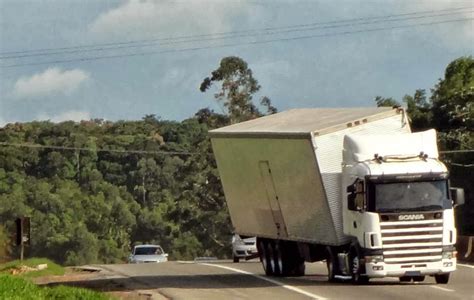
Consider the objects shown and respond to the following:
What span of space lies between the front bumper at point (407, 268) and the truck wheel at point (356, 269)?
526 mm

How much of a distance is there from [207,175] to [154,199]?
28200 mm

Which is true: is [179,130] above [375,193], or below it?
above

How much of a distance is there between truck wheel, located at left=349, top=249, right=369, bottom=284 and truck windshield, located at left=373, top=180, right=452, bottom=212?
1.42 metres

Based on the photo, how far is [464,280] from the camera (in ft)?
98.1

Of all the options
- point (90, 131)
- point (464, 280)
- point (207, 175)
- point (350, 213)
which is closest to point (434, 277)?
point (464, 280)

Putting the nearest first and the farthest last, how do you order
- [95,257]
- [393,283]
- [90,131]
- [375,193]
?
1. [375,193]
2. [393,283]
3. [95,257]
4. [90,131]

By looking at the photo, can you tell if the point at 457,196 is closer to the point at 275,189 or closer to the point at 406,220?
the point at 406,220

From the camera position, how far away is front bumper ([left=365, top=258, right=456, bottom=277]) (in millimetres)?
26781

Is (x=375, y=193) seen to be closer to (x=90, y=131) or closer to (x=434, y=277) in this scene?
(x=434, y=277)

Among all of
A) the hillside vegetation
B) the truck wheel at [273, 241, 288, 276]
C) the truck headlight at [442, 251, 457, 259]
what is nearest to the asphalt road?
the truck wheel at [273, 241, 288, 276]

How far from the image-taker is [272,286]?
28.9 meters

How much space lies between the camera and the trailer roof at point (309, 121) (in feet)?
94.0

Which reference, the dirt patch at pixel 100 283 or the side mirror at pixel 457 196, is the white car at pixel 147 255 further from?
the side mirror at pixel 457 196

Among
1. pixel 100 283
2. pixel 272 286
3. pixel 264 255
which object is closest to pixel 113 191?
pixel 264 255
